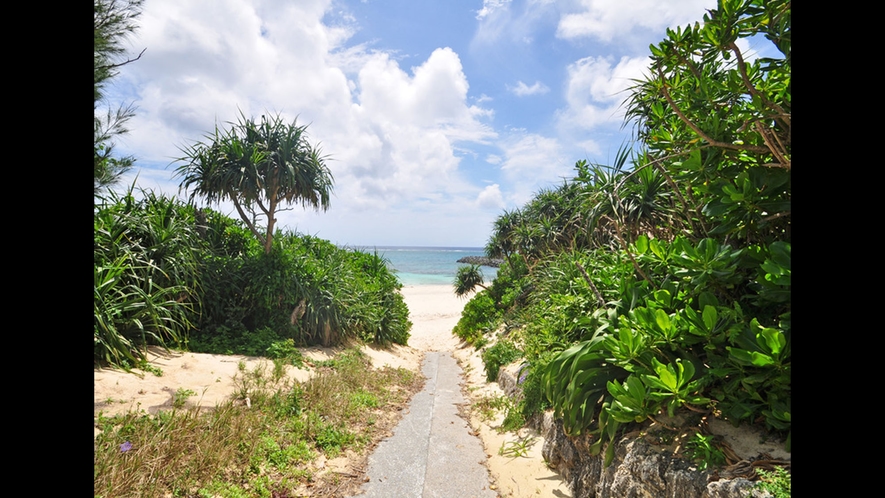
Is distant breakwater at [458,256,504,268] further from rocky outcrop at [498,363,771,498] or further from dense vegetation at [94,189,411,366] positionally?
rocky outcrop at [498,363,771,498]

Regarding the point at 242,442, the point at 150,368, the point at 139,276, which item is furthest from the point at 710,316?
the point at 139,276

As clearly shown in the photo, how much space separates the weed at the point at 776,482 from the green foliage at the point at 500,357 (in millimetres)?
5124

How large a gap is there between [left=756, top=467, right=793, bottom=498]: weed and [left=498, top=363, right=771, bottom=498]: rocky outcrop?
32 mm

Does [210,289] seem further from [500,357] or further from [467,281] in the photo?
[467,281]

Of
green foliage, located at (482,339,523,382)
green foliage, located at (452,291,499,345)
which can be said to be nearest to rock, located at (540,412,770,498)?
green foliage, located at (482,339,523,382)

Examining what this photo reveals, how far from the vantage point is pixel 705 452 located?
7.13 ft

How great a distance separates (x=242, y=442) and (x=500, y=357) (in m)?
4.69

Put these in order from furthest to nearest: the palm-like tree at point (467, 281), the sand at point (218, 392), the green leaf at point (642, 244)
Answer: the palm-like tree at point (467, 281)
the sand at point (218, 392)
the green leaf at point (642, 244)

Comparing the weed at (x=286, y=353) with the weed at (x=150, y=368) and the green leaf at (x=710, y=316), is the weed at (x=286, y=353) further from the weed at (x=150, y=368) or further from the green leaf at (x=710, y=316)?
the green leaf at (x=710, y=316)

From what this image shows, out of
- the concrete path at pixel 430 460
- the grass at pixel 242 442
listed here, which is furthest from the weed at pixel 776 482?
the grass at pixel 242 442

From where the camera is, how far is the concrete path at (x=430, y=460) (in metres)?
3.65
